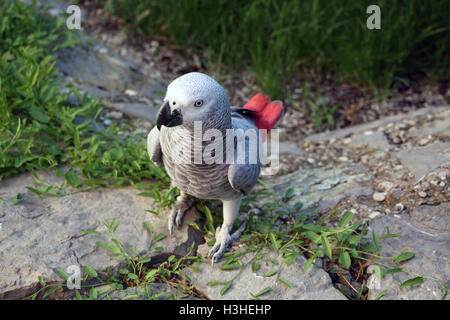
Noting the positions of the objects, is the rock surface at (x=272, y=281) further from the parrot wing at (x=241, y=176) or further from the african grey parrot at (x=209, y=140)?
the parrot wing at (x=241, y=176)

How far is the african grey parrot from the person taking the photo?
1.81 metres

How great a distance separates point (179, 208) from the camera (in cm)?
252

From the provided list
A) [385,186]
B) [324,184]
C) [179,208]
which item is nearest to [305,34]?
[324,184]

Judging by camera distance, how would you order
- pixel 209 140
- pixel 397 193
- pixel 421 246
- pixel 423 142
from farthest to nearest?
pixel 423 142 < pixel 397 193 < pixel 421 246 < pixel 209 140

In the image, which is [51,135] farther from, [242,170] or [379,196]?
[379,196]

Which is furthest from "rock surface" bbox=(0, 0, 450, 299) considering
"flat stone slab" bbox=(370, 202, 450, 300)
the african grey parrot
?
the african grey parrot

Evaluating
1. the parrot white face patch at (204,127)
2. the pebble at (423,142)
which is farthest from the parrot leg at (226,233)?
the pebble at (423,142)

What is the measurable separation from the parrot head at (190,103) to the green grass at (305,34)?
1.97m

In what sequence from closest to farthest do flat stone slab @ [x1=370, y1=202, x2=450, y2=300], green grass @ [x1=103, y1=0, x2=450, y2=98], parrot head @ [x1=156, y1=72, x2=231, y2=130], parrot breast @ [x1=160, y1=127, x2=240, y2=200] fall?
parrot head @ [x1=156, y1=72, x2=231, y2=130]
parrot breast @ [x1=160, y1=127, x2=240, y2=200]
flat stone slab @ [x1=370, y1=202, x2=450, y2=300]
green grass @ [x1=103, y1=0, x2=450, y2=98]

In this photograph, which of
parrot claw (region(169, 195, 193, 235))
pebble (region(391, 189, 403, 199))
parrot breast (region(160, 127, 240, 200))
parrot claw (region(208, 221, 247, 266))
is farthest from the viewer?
pebble (region(391, 189, 403, 199))

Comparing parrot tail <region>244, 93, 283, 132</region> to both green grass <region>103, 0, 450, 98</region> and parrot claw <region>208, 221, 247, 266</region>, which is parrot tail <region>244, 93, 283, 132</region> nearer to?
parrot claw <region>208, 221, 247, 266</region>

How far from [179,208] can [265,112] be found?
703mm

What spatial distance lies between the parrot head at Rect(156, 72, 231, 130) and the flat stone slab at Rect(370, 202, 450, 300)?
1.14m

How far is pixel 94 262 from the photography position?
2236 millimetres
